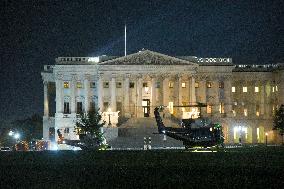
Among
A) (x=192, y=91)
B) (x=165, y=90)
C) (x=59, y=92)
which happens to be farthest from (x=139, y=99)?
(x=59, y=92)

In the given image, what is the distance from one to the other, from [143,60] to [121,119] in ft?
36.2

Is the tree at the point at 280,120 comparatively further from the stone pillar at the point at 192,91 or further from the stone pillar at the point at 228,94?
the stone pillar at the point at 192,91

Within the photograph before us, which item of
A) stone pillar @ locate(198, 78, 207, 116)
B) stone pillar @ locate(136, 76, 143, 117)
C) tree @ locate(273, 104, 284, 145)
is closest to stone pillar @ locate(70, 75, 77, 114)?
stone pillar @ locate(136, 76, 143, 117)

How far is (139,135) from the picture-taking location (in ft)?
313

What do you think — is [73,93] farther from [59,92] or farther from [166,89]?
[166,89]

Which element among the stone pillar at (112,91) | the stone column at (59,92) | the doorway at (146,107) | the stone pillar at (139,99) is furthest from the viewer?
the stone column at (59,92)

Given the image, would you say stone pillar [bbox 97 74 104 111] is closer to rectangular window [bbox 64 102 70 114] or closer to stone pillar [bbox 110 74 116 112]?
stone pillar [bbox 110 74 116 112]

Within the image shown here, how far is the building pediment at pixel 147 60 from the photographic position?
365ft

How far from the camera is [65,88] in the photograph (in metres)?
115

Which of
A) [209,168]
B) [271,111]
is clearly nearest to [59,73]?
[271,111]

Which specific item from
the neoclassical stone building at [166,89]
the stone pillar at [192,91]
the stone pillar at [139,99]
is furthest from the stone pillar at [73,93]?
the stone pillar at [192,91]

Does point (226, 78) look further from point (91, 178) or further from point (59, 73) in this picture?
point (91, 178)

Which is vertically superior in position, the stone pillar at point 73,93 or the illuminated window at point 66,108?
the stone pillar at point 73,93

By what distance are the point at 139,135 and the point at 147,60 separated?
65.6ft
